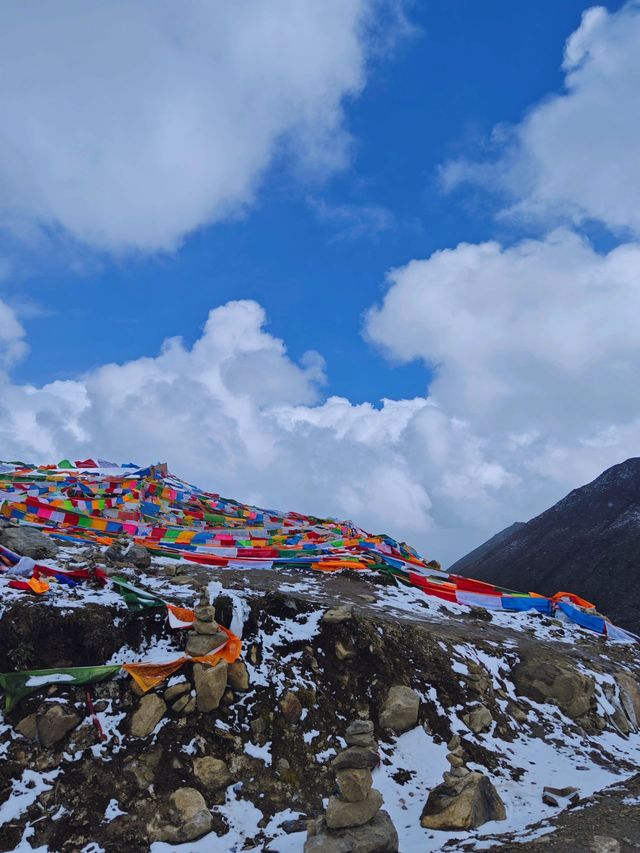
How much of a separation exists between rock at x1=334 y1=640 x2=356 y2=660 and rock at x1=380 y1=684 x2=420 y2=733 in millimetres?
1118

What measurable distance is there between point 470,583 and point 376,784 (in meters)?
12.2

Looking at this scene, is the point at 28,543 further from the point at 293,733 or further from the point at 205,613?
the point at 293,733

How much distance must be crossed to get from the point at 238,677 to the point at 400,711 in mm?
3249

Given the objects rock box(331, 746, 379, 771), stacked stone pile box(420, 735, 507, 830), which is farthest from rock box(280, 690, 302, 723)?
stacked stone pile box(420, 735, 507, 830)

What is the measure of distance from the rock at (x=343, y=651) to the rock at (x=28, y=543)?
8.24 meters

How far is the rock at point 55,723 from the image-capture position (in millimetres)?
8716

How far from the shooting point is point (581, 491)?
63969 mm

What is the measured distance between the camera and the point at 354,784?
25.1ft

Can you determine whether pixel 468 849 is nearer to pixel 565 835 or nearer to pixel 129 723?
pixel 565 835

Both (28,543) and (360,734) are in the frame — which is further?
(28,543)

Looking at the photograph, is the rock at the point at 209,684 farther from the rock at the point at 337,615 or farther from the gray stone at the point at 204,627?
the rock at the point at 337,615

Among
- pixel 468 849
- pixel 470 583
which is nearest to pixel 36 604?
pixel 468 849

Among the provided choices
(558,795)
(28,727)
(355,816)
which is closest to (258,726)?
(355,816)

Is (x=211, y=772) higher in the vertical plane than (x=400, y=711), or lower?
higher
